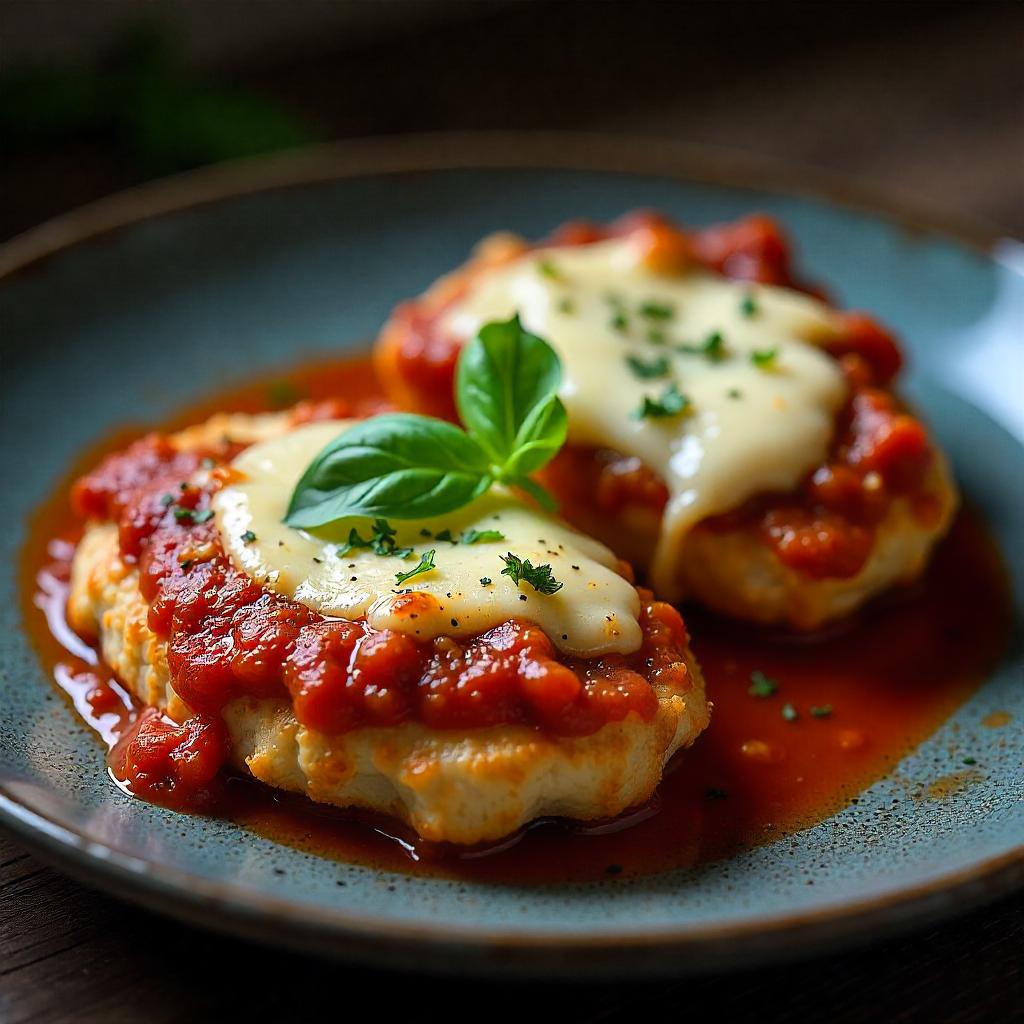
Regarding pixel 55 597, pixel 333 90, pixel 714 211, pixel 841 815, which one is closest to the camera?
pixel 841 815

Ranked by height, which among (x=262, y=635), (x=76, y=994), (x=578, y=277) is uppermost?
(x=578, y=277)

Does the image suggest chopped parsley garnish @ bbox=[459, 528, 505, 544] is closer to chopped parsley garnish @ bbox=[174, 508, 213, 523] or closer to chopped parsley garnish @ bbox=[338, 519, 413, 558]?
chopped parsley garnish @ bbox=[338, 519, 413, 558]

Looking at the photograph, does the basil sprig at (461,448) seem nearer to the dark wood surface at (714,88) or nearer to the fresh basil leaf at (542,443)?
the fresh basil leaf at (542,443)

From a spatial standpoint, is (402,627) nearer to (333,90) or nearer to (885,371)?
(885,371)

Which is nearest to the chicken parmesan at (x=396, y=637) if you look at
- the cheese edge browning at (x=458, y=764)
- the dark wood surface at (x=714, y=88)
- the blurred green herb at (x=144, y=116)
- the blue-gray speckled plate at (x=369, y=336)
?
the cheese edge browning at (x=458, y=764)

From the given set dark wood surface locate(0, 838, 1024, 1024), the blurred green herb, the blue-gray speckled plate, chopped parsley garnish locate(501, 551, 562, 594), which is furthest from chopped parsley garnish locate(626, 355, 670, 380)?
the blurred green herb

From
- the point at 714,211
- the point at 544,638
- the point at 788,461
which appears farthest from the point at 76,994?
the point at 714,211
